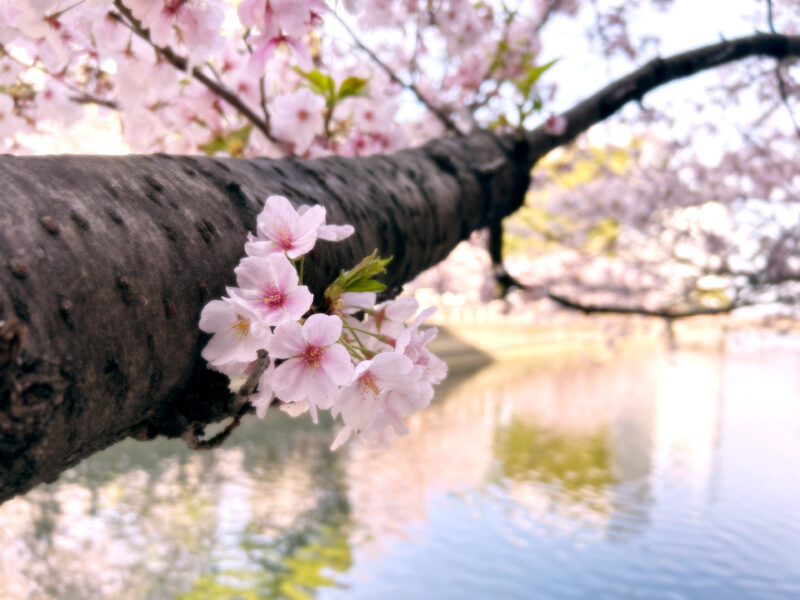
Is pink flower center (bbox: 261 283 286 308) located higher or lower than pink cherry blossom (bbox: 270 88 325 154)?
lower

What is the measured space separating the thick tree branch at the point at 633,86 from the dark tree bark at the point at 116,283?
1.22 metres

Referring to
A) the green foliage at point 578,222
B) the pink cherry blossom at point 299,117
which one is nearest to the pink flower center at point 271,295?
the pink cherry blossom at point 299,117

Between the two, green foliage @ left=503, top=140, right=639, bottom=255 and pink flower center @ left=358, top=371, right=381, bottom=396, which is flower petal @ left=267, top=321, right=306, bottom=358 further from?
green foliage @ left=503, top=140, right=639, bottom=255

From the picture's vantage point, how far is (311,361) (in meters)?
0.61

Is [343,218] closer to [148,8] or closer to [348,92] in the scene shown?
[148,8]

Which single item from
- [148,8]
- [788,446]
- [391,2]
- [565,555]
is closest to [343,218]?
[148,8]

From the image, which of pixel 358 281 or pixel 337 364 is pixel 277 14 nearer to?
pixel 358 281

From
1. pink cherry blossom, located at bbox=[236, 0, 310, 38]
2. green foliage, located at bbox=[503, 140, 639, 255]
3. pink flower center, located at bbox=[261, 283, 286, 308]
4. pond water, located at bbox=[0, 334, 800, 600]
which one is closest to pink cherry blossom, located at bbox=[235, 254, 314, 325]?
pink flower center, located at bbox=[261, 283, 286, 308]

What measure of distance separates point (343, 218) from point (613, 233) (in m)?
10.7

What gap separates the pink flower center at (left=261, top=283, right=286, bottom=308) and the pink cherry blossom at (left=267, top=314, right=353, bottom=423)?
3 centimetres

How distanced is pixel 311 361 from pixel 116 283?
0.63 ft

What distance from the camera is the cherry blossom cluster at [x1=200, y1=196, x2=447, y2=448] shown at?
0.59 metres

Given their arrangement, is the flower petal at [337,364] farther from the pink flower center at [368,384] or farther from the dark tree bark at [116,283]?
the dark tree bark at [116,283]

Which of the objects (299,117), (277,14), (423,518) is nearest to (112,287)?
(277,14)
